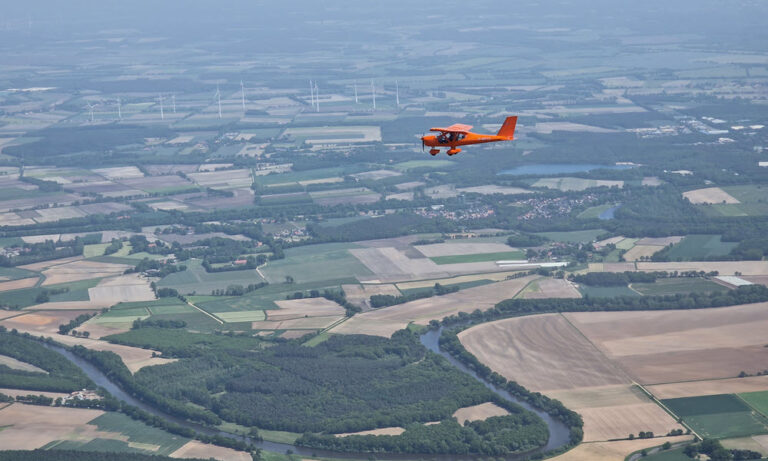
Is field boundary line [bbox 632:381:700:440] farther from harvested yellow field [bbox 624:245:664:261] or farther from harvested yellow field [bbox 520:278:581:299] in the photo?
harvested yellow field [bbox 624:245:664:261]

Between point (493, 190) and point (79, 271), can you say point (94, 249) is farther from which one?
point (493, 190)

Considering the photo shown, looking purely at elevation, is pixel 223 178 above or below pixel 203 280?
below

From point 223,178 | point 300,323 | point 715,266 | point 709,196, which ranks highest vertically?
point 300,323

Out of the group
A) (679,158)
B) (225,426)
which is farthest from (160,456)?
(679,158)

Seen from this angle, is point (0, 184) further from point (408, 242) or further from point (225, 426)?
point (225, 426)

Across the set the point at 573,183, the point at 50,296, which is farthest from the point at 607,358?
the point at 573,183

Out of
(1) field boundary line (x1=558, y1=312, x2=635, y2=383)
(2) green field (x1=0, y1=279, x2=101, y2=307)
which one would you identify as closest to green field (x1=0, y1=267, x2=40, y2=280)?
(2) green field (x1=0, y1=279, x2=101, y2=307)
